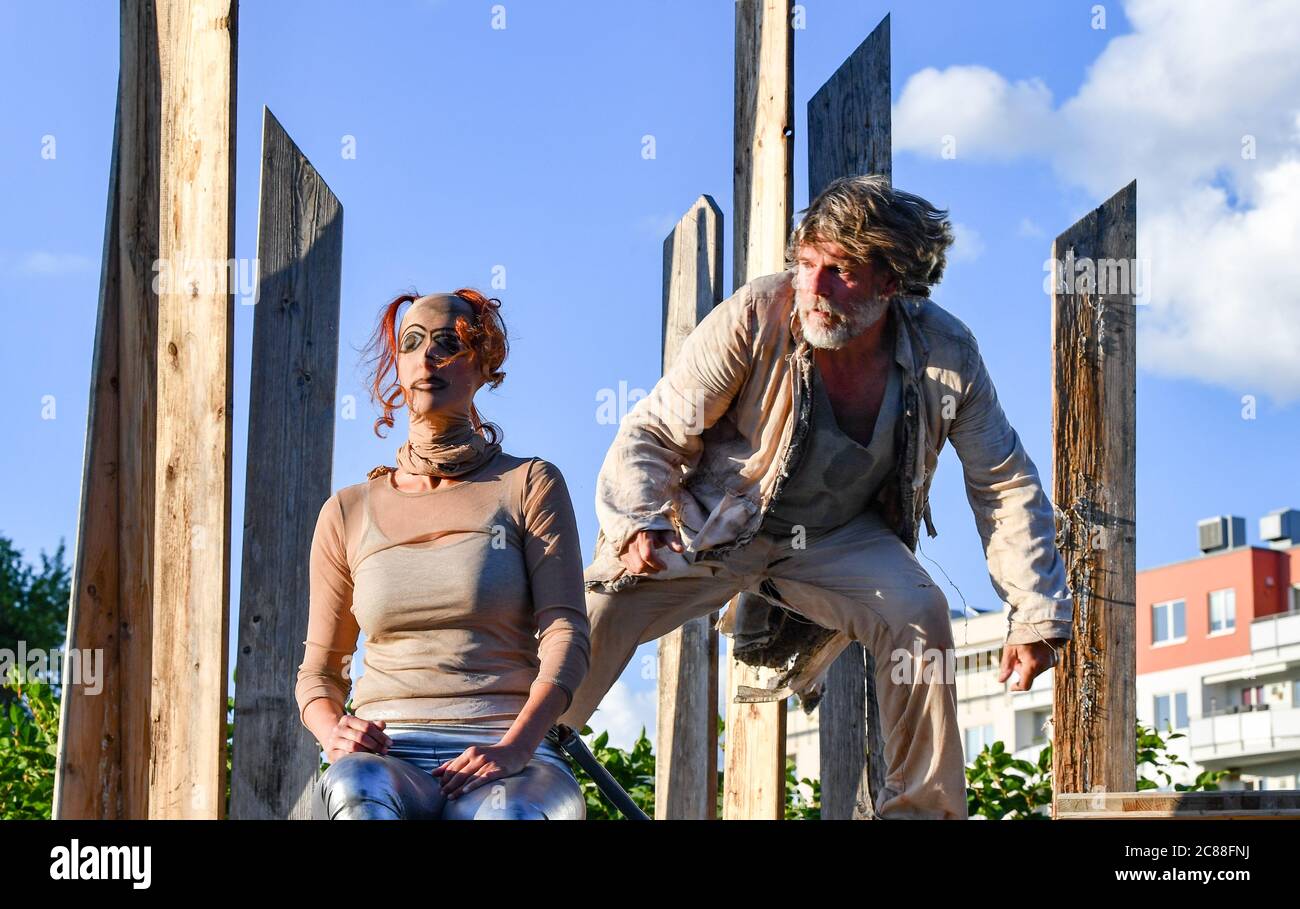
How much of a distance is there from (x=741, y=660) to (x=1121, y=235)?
1647 mm

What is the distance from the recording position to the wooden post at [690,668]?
5.54 meters

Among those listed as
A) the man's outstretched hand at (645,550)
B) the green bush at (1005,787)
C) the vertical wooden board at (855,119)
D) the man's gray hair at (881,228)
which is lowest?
the green bush at (1005,787)

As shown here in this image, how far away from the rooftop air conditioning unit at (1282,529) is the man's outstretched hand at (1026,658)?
49985mm

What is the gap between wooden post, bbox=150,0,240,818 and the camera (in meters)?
4.24

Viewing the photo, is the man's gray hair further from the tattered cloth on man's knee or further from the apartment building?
the apartment building

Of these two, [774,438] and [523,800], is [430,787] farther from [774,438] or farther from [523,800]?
[774,438]

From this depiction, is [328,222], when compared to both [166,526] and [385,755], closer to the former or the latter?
[166,526]

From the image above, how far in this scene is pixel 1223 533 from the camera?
52781 mm

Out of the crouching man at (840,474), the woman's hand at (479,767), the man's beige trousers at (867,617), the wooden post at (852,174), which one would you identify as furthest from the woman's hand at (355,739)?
the wooden post at (852,174)

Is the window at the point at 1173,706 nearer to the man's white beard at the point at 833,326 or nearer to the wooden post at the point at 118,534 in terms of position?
the man's white beard at the point at 833,326

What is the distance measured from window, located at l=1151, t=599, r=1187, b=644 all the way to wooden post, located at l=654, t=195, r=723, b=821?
165ft
